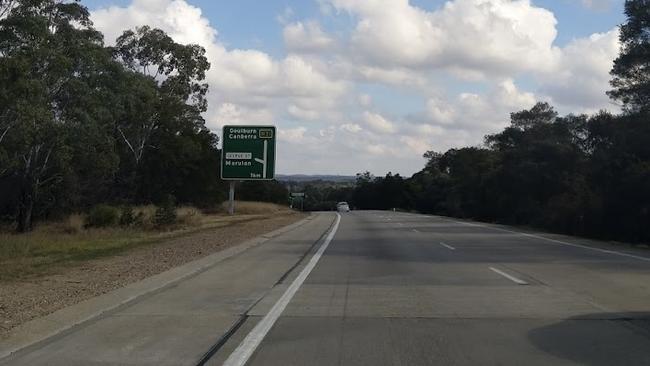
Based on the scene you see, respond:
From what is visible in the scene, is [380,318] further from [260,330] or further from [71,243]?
[71,243]

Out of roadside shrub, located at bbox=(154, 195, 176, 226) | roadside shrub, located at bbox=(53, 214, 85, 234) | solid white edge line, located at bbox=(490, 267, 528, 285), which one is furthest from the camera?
roadside shrub, located at bbox=(154, 195, 176, 226)

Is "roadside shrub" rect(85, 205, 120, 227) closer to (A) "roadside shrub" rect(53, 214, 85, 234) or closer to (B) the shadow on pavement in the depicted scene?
(A) "roadside shrub" rect(53, 214, 85, 234)

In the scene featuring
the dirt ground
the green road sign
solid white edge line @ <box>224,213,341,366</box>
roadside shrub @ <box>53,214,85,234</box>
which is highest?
the green road sign

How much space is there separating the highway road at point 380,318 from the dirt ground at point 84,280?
3.53 ft

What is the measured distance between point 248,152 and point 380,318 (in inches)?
1078

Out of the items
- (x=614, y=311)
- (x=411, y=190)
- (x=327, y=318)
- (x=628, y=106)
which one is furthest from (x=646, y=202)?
(x=411, y=190)

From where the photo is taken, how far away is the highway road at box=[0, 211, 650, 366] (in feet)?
23.7

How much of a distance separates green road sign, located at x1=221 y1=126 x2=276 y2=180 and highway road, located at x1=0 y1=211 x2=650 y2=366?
1915 cm

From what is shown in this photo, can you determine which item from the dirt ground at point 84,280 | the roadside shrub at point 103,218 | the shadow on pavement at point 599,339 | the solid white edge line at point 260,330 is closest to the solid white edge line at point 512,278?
the shadow on pavement at point 599,339

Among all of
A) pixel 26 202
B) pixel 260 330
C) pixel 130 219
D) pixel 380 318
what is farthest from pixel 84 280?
pixel 26 202

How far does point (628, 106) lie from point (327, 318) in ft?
128

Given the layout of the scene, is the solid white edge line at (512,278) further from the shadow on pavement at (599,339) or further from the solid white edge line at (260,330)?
the solid white edge line at (260,330)

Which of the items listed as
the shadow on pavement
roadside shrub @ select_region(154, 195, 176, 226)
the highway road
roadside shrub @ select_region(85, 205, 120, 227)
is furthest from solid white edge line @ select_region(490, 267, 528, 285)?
roadside shrub @ select_region(85, 205, 120, 227)

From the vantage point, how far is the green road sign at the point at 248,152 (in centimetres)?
Result: 3603
